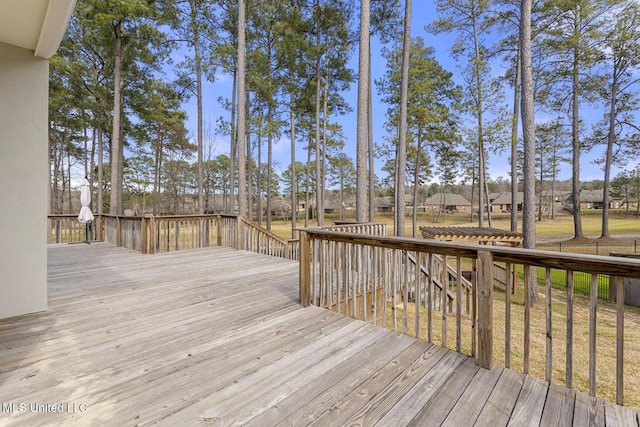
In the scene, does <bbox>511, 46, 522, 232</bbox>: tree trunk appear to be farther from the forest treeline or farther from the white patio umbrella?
the white patio umbrella

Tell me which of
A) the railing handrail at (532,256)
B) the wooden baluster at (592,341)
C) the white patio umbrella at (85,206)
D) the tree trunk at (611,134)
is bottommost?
the wooden baluster at (592,341)

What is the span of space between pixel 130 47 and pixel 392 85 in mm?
12165

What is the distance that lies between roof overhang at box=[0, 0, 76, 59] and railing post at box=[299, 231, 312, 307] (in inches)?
118

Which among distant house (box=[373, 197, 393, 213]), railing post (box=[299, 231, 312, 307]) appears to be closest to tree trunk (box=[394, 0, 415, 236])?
railing post (box=[299, 231, 312, 307])

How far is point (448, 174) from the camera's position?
31.8 metres

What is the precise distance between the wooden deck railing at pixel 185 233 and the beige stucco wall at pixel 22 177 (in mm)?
3694

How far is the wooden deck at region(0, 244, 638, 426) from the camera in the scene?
1.59 m

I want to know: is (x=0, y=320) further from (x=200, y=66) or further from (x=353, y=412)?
(x=200, y=66)

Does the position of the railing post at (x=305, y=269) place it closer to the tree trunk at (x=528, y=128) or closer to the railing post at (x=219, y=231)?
the railing post at (x=219, y=231)

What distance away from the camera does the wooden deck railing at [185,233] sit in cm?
677

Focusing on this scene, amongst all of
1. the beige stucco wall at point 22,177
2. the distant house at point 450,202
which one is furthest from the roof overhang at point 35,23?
the distant house at point 450,202

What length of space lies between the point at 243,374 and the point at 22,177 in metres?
3.10

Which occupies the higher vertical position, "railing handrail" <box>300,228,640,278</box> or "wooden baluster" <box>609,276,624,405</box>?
"railing handrail" <box>300,228,640,278</box>

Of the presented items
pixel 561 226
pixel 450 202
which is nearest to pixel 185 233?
pixel 561 226
